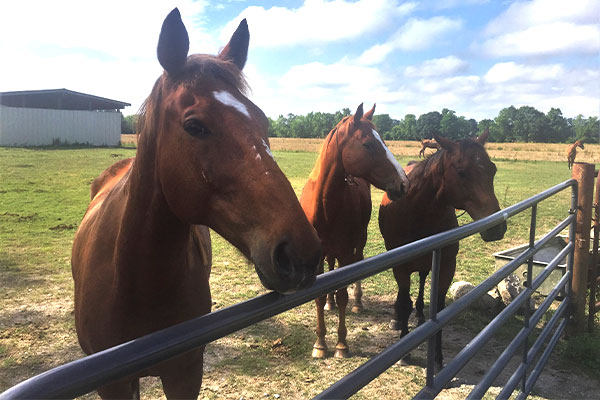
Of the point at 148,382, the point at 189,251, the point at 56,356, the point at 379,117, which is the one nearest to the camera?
the point at 189,251

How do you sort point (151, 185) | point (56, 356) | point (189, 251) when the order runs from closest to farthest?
point (151, 185)
point (189, 251)
point (56, 356)

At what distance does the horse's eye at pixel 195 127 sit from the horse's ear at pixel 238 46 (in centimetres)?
53

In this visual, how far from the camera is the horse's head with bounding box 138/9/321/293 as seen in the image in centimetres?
113

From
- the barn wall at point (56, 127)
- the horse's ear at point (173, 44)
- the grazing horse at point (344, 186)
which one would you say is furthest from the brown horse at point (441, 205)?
the barn wall at point (56, 127)

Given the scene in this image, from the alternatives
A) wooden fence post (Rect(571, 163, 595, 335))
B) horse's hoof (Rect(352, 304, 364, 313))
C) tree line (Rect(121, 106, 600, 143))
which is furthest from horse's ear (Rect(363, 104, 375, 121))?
tree line (Rect(121, 106, 600, 143))

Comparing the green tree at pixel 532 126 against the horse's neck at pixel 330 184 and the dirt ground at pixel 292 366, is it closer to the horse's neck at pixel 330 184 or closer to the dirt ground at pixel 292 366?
the dirt ground at pixel 292 366

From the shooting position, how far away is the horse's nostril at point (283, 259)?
1087 mm

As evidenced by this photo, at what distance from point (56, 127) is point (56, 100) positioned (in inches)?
166

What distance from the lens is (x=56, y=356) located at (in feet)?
12.0

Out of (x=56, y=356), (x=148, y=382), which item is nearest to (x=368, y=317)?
(x=148, y=382)

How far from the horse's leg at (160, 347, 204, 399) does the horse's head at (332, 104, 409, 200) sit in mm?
2453

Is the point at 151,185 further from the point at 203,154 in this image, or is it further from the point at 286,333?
the point at 286,333

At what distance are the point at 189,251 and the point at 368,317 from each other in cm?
343

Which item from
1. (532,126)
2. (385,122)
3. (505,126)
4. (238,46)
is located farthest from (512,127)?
(238,46)
